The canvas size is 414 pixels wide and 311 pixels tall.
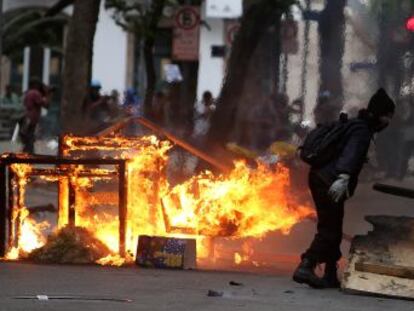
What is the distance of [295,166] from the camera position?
36.8 ft

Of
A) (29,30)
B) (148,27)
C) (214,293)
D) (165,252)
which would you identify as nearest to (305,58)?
(165,252)

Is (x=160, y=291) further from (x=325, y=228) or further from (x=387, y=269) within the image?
(x=387, y=269)

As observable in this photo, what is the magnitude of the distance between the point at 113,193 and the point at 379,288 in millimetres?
2846

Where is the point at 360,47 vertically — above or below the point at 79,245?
above

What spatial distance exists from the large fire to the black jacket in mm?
1537

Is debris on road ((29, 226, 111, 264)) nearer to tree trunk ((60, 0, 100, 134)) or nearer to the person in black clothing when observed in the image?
the person in black clothing

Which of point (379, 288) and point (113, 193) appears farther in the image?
point (113, 193)

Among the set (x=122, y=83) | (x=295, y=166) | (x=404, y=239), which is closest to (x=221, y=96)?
(x=295, y=166)

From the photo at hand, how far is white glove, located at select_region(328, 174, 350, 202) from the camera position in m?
7.34

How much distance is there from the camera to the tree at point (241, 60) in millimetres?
13430

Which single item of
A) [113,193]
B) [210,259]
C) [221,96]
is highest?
[221,96]

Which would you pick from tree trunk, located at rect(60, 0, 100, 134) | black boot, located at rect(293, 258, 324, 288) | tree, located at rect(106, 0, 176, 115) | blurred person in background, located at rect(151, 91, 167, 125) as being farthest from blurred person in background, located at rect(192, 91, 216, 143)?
black boot, located at rect(293, 258, 324, 288)

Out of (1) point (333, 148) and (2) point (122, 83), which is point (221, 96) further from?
(2) point (122, 83)

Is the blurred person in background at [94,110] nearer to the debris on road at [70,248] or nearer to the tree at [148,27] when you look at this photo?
the tree at [148,27]
